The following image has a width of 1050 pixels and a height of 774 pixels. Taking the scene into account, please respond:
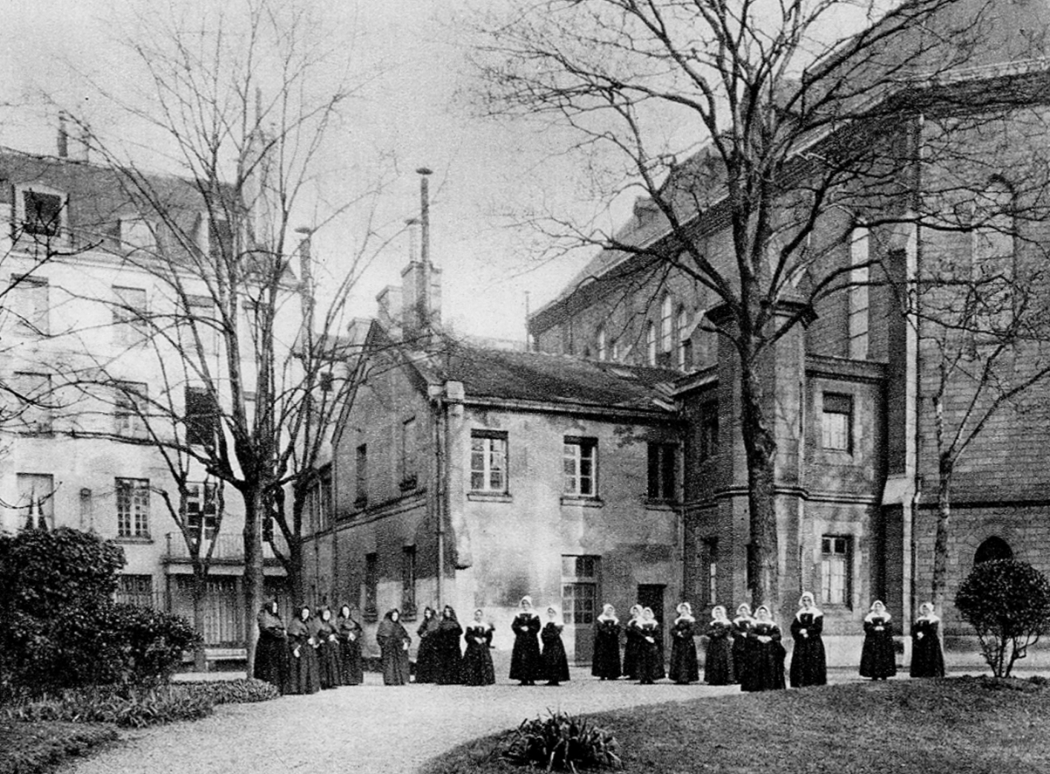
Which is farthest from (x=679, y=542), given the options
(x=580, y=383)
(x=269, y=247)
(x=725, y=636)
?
(x=269, y=247)

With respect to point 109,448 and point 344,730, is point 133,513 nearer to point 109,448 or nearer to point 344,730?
point 109,448

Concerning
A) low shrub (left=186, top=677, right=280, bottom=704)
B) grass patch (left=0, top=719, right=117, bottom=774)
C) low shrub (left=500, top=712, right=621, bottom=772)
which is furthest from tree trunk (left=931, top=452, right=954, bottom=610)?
grass patch (left=0, top=719, right=117, bottom=774)

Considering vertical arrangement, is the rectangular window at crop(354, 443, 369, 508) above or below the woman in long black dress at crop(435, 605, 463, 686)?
above

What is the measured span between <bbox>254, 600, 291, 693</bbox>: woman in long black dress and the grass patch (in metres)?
5.96

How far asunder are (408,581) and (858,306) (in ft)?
47.0

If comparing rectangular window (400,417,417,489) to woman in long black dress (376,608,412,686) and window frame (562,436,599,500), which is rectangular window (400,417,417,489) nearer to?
window frame (562,436,599,500)

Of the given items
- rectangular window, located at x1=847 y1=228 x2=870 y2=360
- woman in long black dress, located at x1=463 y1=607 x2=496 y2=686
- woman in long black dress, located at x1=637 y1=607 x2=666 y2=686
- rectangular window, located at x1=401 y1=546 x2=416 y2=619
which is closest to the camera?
woman in long black dress, located at x1=637 y1=607 x2=666 y2=686

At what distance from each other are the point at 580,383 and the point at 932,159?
550 inches

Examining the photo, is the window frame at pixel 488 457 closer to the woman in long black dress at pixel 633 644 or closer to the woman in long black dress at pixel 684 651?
the woman in long black dress at pixel 633 644

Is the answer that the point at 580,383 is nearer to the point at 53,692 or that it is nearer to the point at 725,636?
the point at 725,636

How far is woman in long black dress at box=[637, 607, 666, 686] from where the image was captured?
20672 millimetres

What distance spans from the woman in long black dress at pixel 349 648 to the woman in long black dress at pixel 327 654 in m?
0.89

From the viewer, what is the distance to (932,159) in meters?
18.1

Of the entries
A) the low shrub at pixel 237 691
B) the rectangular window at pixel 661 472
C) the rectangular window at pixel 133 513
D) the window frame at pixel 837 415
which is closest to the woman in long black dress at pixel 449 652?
the low shrub at pixel 237 691
